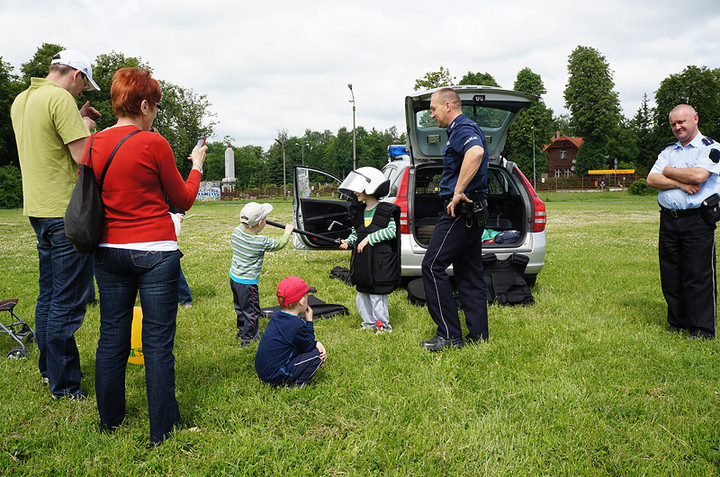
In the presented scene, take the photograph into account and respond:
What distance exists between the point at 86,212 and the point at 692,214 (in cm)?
478

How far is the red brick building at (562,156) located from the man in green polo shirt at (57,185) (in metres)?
90.1

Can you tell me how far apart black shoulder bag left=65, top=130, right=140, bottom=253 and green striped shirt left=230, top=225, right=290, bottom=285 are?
194 cm

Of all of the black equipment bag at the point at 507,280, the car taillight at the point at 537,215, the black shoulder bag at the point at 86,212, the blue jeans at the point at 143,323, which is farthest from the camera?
the car taillight at the point at 537,215

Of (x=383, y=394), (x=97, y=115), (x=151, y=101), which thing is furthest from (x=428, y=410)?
(x=97, y=115)

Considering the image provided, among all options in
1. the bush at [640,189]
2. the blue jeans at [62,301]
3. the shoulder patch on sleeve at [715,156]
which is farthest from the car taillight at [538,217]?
the bush at [640,189]

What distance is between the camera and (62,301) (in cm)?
315

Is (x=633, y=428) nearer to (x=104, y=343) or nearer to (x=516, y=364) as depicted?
(x=516, y=364)

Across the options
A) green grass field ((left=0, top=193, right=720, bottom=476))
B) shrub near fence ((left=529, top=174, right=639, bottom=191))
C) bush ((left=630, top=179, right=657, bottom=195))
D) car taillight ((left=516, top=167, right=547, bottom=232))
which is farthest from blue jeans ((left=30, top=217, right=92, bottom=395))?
shrub near fence ((left=529, top=174, right=639, bottom=191))

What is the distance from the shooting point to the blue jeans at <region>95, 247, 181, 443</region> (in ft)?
8.12

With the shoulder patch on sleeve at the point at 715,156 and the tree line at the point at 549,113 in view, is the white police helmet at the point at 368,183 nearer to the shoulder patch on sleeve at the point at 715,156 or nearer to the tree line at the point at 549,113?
the shoulder patch on sleeve at the point at 715,156

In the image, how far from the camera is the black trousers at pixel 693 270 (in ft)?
14.2

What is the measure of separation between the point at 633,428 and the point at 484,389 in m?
0.90

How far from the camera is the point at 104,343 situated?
2.60 meters

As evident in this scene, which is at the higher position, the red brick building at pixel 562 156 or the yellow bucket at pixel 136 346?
the red brick building at pixel 562 156
